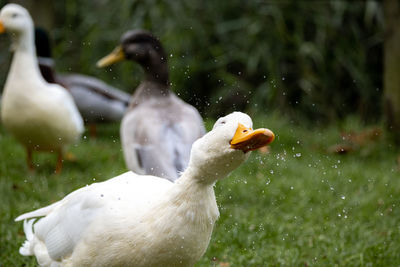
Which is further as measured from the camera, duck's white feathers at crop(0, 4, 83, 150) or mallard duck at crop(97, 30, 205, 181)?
duck's white feathers at crop(0, 4, 83, 150)

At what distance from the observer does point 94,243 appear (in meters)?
2.27

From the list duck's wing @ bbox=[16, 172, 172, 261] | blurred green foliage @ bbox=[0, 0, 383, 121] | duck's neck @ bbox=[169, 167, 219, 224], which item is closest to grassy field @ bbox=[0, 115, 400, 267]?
duck's wing @ bbox=[16, 172, 172, 261]

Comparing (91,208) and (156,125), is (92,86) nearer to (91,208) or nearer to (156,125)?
(156,125)

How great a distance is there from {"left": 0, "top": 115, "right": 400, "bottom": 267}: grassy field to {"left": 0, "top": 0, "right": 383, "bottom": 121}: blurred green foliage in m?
1.27

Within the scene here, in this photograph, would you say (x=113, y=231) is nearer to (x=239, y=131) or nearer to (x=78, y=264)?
(x=78, y=264)

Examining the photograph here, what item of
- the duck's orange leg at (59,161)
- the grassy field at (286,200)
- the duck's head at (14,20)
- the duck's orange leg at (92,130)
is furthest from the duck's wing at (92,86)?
the duck's head at (14,20)

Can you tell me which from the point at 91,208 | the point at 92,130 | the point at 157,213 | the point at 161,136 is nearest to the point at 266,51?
the point at 92,130

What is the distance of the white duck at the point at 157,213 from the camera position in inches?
75.4

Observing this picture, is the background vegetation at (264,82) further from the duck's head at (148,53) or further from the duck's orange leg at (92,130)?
the duck's head at (148,53)

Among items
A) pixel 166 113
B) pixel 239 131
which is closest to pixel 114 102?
pixel 166 113

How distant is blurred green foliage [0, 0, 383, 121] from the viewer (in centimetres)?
724

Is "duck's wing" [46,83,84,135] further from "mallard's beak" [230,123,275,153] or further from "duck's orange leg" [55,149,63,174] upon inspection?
"mallard's beak" [230,123,275,153]

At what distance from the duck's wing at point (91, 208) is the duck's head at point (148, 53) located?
7.45ft

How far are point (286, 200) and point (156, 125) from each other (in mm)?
1033
